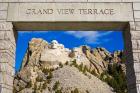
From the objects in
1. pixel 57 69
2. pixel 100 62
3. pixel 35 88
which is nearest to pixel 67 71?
pixel 57 69

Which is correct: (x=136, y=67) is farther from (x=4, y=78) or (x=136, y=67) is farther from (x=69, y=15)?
(x=4, y=78)

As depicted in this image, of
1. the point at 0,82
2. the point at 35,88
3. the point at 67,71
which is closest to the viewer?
the point at 0,82

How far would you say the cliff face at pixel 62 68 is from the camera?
259 feet

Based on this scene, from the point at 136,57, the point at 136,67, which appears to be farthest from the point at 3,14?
the point at 136,67

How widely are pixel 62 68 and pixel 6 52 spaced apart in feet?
261

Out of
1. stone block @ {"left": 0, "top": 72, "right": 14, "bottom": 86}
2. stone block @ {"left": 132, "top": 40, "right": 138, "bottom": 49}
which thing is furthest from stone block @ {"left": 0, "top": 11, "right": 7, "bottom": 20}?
stone block @ {"left": 132, "top": 40, "right": 138, "bottom": 49}

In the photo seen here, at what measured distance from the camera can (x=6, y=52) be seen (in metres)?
9.89

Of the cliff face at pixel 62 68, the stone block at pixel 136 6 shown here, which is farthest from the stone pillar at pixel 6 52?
the cliff face at pixel 62 68

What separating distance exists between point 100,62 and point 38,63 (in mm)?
24164

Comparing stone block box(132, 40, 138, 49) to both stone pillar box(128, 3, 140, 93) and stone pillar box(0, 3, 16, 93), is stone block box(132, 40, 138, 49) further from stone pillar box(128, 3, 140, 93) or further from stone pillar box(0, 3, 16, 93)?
stone pillar box(0, 3, 16, 93)

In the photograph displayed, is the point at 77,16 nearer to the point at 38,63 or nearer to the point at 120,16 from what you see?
the point at 120,16

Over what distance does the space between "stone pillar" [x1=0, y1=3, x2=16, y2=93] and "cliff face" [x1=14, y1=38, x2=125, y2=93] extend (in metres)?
66.0

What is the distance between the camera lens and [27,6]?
34.0 ft

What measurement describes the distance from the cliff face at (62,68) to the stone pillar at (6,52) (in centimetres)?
6598
